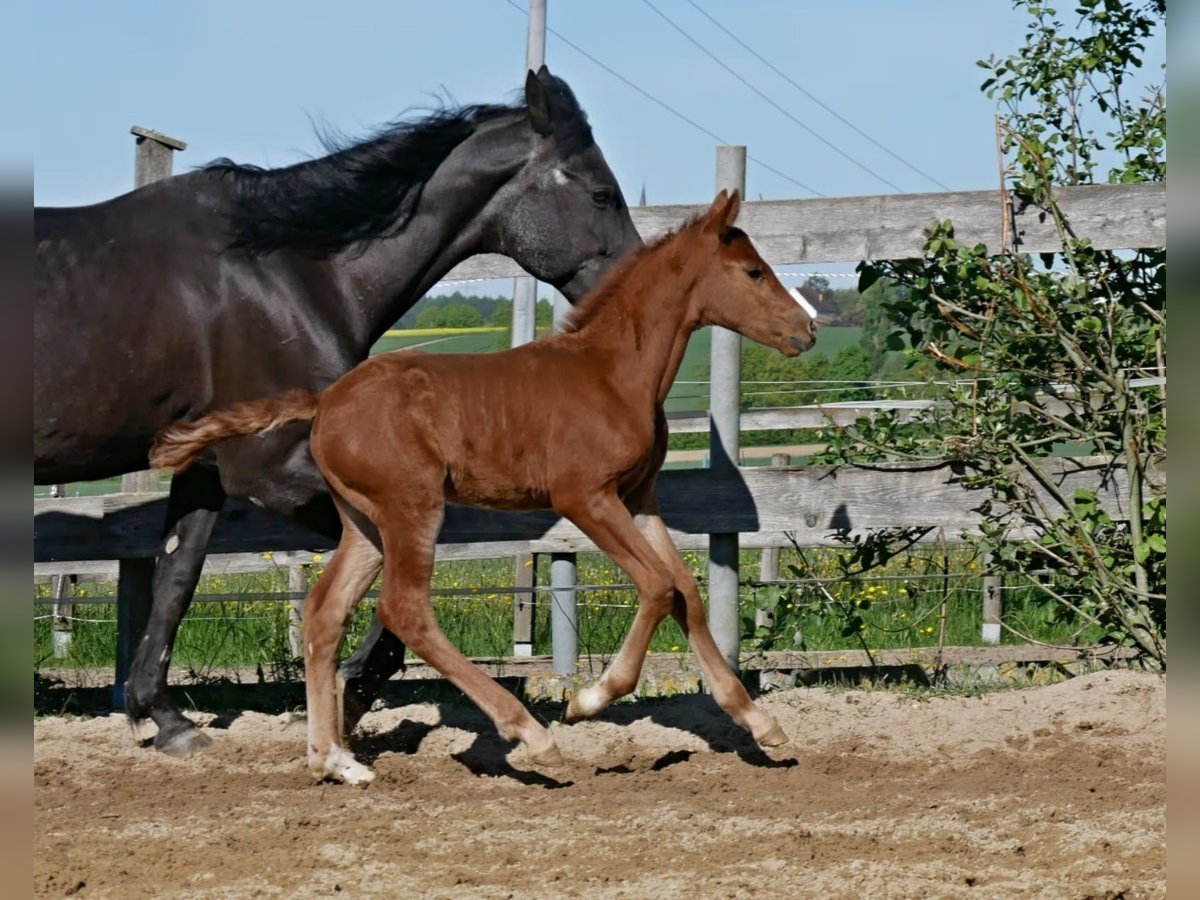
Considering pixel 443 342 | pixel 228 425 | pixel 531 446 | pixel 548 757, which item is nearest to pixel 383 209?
pixel 228 425

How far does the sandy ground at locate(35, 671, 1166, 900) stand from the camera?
12.4 feet

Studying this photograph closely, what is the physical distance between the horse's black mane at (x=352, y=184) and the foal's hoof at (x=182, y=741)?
6.24ft

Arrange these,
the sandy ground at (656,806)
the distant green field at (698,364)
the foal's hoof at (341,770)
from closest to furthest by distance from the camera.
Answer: the sandy ground at (656,806) → the foal's hoof at (341,770) → the distant green field at (698,364)

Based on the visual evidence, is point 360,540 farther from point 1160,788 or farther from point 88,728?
point 1160,788

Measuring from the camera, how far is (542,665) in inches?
284

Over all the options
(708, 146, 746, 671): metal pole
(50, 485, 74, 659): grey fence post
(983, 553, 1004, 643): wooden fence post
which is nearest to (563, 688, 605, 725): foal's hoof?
(708, 146, 746, 671): metal pole

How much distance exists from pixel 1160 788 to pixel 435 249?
3.39m

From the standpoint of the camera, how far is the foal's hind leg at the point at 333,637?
5.07 meters

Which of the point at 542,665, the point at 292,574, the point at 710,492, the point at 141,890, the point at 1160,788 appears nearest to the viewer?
the point at 141,890

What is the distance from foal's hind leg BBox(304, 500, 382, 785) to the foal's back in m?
0.33

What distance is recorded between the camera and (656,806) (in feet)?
15.2

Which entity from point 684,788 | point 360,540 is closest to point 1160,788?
point 684,788

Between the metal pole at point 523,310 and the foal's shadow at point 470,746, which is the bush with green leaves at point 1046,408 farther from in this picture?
the metal pole at point 523,310

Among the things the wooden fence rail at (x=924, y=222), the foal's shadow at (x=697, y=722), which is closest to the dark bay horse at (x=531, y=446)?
the foal's shadow at (x=697, y=722)
